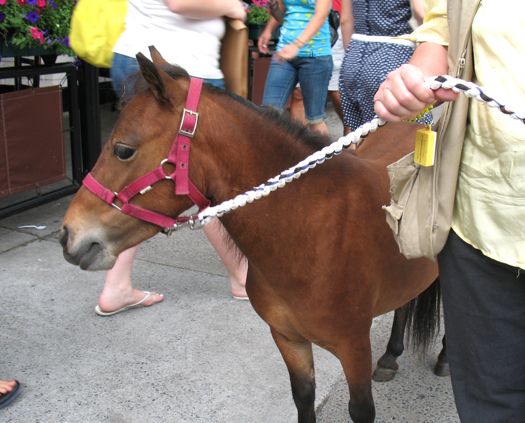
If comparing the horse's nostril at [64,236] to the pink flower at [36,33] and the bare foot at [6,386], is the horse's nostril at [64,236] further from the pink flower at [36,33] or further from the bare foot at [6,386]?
the pink flower at [36,33]

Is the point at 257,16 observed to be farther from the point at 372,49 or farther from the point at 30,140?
the point at 372,49

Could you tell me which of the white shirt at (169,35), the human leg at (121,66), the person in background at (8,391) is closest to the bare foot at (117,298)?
the person in background at (8,391)

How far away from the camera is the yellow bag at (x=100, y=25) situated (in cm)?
291

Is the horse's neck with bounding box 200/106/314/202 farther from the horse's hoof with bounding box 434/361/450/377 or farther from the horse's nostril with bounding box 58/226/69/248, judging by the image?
the horse's hoof with bounding box 434/361/450/377

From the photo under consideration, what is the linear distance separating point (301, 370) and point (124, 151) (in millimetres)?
1145

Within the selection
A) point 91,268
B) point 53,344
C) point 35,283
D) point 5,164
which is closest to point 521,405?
point 91,268

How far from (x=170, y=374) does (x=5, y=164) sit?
245 centimetres

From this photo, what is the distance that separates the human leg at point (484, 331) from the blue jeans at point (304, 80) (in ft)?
11.3

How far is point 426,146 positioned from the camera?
1.44 m

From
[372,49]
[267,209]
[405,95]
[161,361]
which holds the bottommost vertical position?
[161,361]

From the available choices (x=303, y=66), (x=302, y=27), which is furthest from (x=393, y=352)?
(x=302, y=27)

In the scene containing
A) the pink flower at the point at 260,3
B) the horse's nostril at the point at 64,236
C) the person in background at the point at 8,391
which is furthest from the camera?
the pink flower at the point at 260,3

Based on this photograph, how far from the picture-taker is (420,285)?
2.56m

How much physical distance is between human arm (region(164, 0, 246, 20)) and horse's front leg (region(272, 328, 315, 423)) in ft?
4.68
